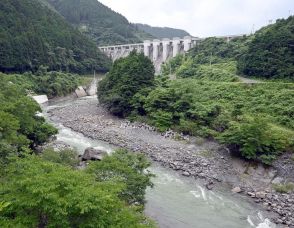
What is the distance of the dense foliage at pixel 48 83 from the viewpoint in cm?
6120

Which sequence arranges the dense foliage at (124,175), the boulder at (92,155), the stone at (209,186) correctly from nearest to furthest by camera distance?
the dense foliage at (124,175)
the stone at (209,186)
the boulder at (92,155)

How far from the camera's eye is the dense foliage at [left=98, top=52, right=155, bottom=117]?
150 ft

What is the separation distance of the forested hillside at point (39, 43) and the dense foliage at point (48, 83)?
207 inches

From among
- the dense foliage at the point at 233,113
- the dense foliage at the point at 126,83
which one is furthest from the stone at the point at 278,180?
the dense foliage at the point at 126,83

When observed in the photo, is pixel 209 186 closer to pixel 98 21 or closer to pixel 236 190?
pixel 236 190

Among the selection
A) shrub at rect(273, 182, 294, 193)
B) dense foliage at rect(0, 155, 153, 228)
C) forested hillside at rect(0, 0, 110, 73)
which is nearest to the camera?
dense foliage at rect(0, 155, 153, 228)

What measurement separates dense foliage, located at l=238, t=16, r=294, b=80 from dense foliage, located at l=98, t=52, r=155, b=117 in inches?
565

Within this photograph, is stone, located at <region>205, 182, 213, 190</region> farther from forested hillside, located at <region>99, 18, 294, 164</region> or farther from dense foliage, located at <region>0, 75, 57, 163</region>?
dense foliage, located at <region>0, 75, 57, 163</region>

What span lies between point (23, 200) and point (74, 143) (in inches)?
992

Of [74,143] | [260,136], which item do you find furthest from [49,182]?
[74,143]

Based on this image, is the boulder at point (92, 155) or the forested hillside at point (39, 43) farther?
the forested hillside at point (39, 43)

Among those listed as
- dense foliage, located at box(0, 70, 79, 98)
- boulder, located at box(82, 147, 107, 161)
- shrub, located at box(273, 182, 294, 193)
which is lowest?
dense foliage, located at box(0, 70, 79, 98)

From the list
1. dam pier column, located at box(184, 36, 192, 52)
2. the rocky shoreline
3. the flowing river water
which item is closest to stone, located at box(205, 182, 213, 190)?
the rocky shoreline

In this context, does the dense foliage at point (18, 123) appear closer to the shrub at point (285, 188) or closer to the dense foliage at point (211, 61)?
the shrub at point (285, 188)
